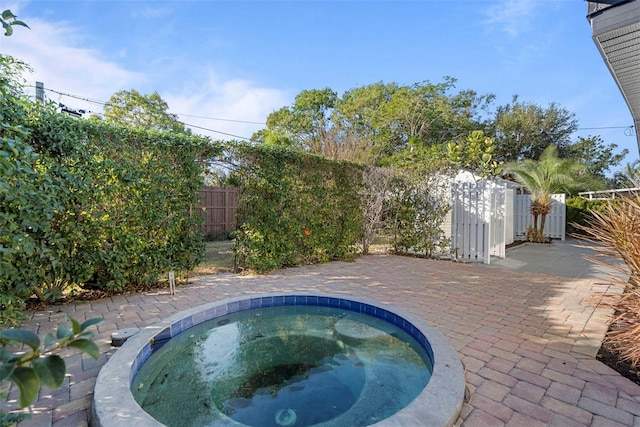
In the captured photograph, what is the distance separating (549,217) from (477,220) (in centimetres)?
854

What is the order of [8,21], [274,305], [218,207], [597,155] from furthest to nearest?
[597,155] → [218,207] → [274,305] → [8,21]

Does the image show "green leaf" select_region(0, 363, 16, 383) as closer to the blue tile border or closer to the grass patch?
the blue tile border

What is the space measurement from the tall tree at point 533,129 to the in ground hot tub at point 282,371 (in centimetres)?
2323

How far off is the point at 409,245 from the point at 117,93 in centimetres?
2265

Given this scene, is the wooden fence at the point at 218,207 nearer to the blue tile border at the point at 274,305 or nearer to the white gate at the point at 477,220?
the blue tile border at the point at 274,305

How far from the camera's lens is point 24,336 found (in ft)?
2.60

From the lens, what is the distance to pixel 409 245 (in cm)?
910

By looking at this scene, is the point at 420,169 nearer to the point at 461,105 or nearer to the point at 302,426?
the point at 302,426

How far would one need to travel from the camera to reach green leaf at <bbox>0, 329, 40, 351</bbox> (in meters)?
0.74

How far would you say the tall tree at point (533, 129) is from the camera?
2267cm

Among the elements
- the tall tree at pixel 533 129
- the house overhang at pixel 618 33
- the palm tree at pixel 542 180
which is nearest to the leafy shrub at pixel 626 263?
the house overhang at pixel 618 33

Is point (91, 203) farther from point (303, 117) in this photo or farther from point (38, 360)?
point (303, 117)

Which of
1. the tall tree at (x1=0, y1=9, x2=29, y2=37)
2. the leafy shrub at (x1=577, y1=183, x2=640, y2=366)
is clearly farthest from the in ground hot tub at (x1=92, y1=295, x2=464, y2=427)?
the tall tree at (x1=0, y1=9, x2=29, y2=37)

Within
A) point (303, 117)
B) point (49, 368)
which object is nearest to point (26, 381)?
point (49, 368)
